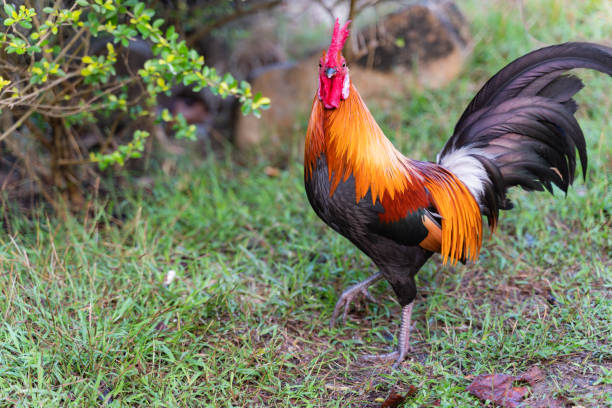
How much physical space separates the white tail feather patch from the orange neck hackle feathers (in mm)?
168

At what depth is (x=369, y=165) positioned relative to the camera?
9.31 ft

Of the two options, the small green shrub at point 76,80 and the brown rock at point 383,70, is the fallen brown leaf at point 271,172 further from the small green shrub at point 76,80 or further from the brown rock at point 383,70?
the small green shrub at point 76,80

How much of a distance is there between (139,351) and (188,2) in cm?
366

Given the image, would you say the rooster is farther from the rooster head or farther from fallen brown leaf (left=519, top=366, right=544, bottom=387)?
fallen brown leaf (left=519, top=366, right=544, bottom=387)

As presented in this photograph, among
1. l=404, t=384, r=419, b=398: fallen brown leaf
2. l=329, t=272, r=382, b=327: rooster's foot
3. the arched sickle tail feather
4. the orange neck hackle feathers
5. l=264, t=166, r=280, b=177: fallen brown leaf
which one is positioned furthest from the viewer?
l=264, t=166, r=280, b=177: fallen brown leaf

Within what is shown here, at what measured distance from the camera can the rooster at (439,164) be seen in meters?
2.82

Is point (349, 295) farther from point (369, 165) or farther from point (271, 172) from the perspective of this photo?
point (271, 172)

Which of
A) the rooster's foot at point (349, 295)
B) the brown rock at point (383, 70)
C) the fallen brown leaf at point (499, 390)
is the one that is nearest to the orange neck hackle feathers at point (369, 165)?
the rooster's foot at point (349, 295)

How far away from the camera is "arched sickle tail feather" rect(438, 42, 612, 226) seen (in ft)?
9.69

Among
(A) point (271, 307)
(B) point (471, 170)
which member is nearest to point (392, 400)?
(A) point (271, 307)

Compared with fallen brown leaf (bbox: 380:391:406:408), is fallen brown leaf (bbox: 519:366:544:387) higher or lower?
higher

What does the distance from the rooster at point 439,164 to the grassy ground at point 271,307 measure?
1.33 ft

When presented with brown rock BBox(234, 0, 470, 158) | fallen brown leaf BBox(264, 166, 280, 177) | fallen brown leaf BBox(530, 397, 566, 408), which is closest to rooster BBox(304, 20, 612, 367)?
fallen brown leaf BBox(530, 397, 566, 408)

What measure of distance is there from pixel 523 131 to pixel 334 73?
1.19 meters
